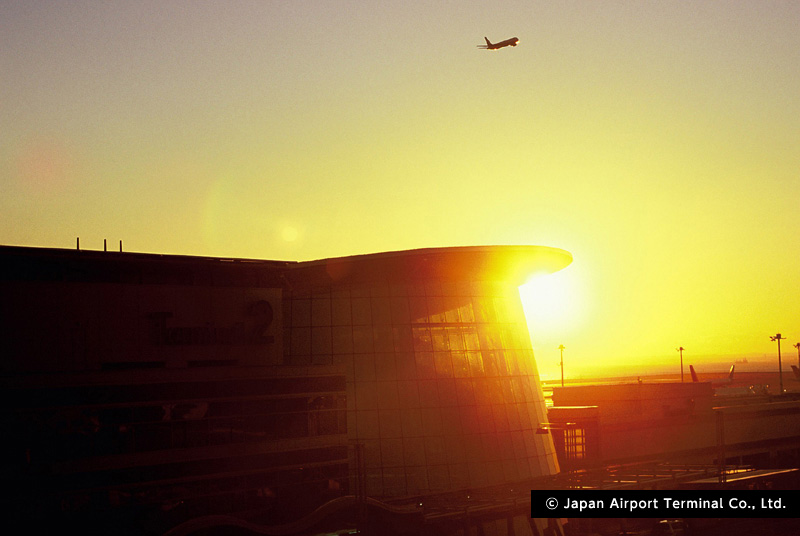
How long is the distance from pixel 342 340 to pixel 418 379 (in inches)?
222

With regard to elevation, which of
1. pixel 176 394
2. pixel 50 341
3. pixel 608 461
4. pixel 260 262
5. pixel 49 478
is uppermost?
pixel 260 262

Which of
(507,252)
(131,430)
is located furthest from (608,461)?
(131,430)

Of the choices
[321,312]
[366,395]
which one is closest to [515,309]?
[366,395]

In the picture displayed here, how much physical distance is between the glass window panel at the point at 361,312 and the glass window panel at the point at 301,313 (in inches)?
120

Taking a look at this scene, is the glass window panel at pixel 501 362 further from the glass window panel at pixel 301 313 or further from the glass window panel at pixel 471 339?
the glass window panel at pixel 301 313

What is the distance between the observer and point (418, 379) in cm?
5362

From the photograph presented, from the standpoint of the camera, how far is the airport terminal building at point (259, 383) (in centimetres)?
3744

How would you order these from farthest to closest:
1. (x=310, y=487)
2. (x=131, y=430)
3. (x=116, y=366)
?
(x=310, y=487) < (x=116, y=366) < (x=131, y=430)

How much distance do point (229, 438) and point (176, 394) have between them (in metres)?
3.61

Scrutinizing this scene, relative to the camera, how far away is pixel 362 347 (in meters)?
53.4

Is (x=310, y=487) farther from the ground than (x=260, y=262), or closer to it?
closer to it

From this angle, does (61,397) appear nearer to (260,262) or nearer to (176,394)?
(176,394)

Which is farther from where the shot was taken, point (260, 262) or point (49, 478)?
point (260, 262)

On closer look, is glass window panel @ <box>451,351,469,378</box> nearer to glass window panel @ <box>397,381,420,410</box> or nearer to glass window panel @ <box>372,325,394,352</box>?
glass window panel @ <box>397,381,420,410</box>
